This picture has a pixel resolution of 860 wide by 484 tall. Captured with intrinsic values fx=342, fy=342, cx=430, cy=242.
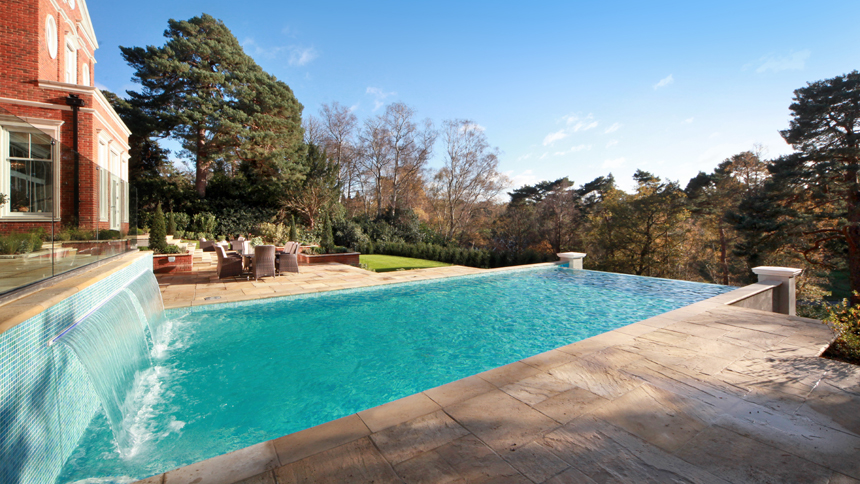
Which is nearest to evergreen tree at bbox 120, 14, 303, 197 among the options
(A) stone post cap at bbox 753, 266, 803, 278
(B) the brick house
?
(B) the brick house

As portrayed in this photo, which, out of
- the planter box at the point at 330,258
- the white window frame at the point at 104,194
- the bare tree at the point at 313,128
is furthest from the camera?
the bare tree at the point at 313,128

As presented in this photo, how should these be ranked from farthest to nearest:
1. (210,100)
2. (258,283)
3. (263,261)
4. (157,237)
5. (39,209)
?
(210,100) → (157,237) → (263,261) → (258,283) → (39,209)

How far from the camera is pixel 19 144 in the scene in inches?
97.1

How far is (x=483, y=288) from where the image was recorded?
878cm

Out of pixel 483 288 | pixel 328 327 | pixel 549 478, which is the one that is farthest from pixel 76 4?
pixel 549 478

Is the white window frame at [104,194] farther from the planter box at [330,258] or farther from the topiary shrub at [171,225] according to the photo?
the topiary shrub at [171,225]

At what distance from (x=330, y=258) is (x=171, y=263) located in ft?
16.3

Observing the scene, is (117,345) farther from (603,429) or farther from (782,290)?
(782,290)

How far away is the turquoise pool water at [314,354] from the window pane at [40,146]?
2260mm

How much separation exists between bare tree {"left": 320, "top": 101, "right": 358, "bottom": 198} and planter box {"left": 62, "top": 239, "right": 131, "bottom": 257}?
1985cm

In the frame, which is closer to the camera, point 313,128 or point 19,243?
point 19,243

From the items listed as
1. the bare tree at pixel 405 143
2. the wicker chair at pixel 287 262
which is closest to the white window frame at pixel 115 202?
the wicker chair at pixel 287 262

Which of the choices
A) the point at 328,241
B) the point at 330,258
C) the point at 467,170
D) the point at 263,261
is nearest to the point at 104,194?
the point at 263,261

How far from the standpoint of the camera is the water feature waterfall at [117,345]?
2609mm
